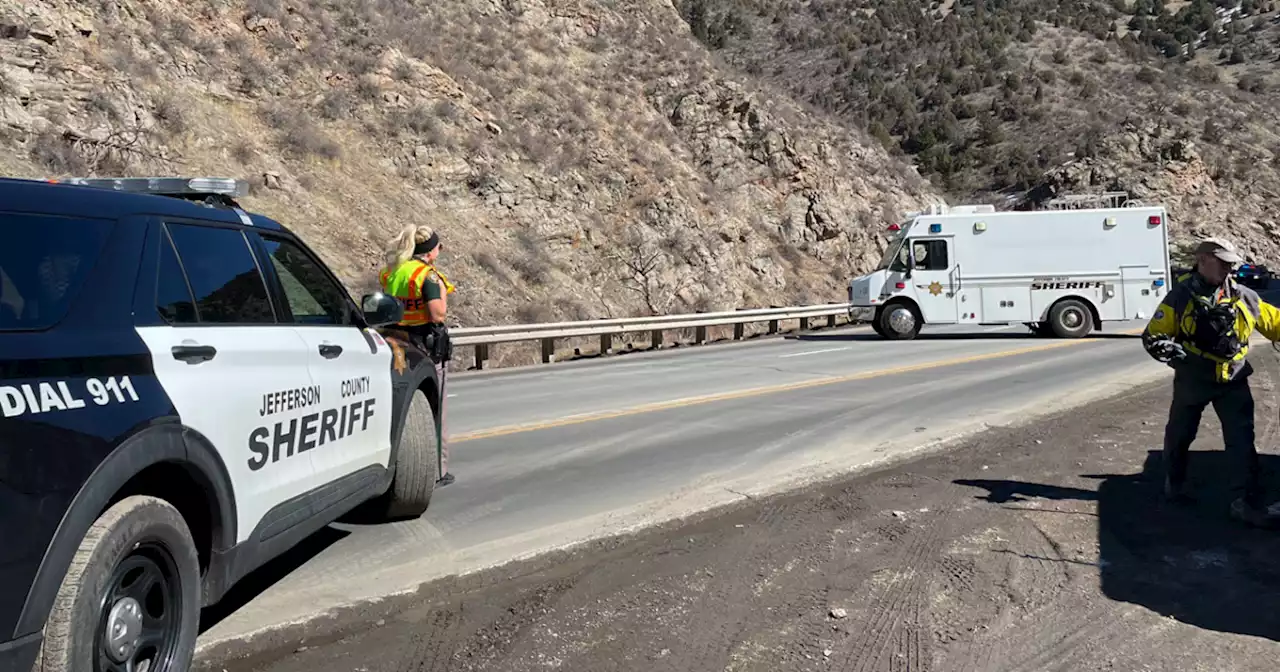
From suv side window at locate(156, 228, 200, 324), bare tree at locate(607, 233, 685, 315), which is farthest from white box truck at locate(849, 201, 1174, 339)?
suv side window at locate(156, 228, 200, 324)

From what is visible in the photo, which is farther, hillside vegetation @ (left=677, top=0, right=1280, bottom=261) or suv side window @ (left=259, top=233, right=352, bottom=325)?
hillside vegetation @ (left=677, top=0, right=1280, bottom=261)

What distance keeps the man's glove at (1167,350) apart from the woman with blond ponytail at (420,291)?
14.9ft

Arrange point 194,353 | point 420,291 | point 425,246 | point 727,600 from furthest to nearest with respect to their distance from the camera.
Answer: point 425,246, point 420,291, point 727,600, point 194,353

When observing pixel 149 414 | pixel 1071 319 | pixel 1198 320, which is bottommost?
pixel 1071 319

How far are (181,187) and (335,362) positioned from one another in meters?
1.09

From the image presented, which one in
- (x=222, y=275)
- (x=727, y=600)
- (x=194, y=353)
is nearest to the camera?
(x=194, y=353)

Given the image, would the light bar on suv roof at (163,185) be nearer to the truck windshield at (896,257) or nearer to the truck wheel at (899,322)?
the truck wheel at (899,322)

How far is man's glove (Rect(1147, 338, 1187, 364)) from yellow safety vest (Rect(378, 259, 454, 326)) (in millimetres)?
4649

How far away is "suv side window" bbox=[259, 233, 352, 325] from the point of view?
4.48 metres

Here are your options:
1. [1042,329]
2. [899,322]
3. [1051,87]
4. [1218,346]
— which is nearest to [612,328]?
[899,322]

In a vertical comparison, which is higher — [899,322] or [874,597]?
[899,322]

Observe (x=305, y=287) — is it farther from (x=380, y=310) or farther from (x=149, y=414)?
(x=149, y=414)

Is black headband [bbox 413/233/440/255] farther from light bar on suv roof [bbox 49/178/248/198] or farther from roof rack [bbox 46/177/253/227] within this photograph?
light bar on suv roof [bbox 49/178/248/198]

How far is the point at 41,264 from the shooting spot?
9.62 ft
